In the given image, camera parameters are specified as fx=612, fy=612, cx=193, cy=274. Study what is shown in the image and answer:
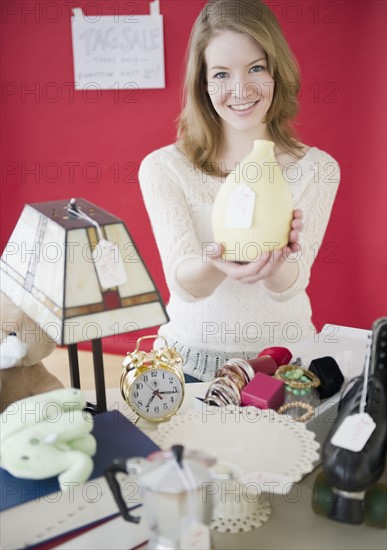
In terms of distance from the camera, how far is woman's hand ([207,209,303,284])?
114 cm

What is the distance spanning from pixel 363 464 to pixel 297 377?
0.24 m

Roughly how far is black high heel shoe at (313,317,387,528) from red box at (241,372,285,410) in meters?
0.13

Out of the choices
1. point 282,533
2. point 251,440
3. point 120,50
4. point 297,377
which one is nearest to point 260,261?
point 297,377

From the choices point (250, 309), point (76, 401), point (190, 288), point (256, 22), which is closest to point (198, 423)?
point (76, 401)

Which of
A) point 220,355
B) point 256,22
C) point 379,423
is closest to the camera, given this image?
point 379,423

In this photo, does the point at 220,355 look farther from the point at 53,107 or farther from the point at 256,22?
the point at 53,107

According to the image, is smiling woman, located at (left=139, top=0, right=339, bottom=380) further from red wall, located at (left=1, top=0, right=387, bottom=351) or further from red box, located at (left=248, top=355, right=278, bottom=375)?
red wall, located at (left=1, top=0, right=387, bottom=351)

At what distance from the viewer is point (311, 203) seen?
1513mm

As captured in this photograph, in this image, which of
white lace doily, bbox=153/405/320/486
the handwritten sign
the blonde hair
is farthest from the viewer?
the handwritten sign

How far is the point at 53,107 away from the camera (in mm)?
2939

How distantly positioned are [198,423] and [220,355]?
0.58 m

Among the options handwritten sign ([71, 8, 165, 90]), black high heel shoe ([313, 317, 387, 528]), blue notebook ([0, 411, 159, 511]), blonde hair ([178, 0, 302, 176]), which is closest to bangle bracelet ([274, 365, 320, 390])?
black high heel shoe ([313, 317, 387, 528])

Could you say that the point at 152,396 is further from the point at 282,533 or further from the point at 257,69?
the point at 257,69

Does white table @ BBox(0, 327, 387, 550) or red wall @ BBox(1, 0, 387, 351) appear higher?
red wall @ BBox(1, 0, 387, 351)
